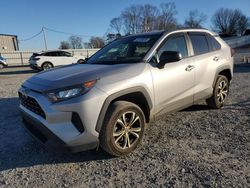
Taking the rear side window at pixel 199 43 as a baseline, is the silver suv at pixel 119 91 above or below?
below

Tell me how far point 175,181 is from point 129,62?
1930 millimetres

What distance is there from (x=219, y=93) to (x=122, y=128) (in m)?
3.05

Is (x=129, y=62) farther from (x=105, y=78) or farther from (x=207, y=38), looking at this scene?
(x=207, y=38)

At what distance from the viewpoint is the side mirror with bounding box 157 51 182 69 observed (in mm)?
4324

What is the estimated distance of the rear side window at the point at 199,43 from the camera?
211 inches

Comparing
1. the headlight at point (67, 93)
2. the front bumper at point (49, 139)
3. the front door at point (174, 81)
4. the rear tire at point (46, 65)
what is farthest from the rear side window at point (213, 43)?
the rear tire at point (46, 65)

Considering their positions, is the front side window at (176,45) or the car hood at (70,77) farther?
the front side window at (176,45)

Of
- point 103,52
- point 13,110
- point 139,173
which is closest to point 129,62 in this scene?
point 103,52

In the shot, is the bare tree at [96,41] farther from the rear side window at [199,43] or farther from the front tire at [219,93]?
the rear side window at [199,43]

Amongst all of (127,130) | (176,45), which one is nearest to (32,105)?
A: (127,130)

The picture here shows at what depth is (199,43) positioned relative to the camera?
5.52 metres

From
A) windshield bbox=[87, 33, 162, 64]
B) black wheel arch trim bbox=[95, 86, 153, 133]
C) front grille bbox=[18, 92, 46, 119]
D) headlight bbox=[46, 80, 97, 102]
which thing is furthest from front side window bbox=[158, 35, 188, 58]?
front grille bbox=[18, 92, 46, 119]

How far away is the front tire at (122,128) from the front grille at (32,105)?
0.85 meters

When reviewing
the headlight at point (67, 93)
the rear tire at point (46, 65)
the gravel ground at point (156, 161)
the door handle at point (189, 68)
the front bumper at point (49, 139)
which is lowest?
the gravel ground at point (156, 161)
